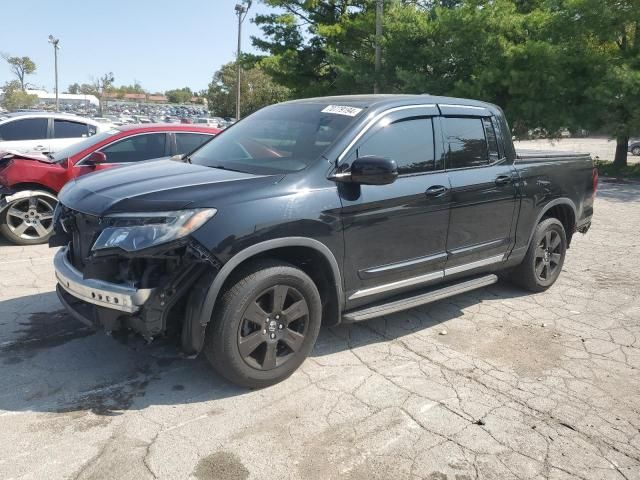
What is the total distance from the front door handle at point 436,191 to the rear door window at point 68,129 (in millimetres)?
7476

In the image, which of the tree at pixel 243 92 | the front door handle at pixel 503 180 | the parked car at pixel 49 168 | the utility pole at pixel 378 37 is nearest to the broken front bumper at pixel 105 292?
the front door handle at pixel 503 180

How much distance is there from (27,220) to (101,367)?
4.17m

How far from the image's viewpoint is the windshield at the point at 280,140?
3812 millimetres

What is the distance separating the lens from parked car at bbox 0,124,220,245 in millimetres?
6945

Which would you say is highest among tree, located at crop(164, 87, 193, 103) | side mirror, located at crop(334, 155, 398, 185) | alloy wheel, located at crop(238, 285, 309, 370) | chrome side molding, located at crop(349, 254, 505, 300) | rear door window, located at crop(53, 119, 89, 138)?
tree, located at crop(164, 87, 193, 103)

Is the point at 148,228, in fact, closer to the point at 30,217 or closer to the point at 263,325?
the point at 263,325

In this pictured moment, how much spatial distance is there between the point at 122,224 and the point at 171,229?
1.01 feet

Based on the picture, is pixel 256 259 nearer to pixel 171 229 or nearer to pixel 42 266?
pixel 171 229

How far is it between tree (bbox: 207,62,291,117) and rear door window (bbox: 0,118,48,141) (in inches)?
1357

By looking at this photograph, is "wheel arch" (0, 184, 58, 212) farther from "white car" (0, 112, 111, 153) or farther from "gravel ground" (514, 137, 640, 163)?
"gravel ground" (514, 137, 640, 163)

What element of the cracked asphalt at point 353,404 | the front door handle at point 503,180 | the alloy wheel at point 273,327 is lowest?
the cracked asphalt at point 353,404

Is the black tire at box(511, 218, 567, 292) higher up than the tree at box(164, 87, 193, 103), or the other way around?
the tree at box(164, 87, 193, 103)

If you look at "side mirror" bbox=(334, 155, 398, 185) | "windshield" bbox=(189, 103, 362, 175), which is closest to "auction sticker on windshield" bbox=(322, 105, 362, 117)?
"windshield" bbox=(189, 103, 362, 175)

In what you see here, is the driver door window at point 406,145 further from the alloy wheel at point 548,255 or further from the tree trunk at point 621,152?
the tree trunk at point 621,152
